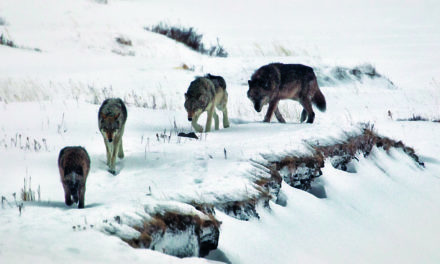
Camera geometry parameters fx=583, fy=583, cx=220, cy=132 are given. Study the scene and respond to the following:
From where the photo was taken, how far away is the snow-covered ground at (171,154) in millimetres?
4488

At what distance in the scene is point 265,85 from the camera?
386 inches

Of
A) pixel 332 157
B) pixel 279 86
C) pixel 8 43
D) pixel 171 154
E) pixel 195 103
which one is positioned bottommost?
pixel 332 157

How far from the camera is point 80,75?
1345 cm

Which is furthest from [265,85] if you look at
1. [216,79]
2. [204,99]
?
[204,99]

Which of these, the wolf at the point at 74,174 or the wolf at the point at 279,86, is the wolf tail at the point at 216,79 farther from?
the wolf at the point at 74,174

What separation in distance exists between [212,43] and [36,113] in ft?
45.4

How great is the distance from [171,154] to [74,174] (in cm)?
201

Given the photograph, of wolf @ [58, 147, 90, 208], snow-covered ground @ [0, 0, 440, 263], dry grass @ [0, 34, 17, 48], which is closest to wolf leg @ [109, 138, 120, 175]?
snow-covered ground @ [0, 0, 440, 263]

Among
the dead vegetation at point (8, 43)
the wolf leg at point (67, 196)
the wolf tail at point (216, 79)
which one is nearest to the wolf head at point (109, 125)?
the wolf leg at point (67, 196)

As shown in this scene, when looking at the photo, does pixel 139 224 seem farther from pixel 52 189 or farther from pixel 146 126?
pixel 146 126

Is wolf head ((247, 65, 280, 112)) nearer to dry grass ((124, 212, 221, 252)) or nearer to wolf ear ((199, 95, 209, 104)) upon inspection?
wolf ear ((199, 95, 209, 104))

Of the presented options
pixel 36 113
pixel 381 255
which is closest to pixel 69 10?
pixel 36 113

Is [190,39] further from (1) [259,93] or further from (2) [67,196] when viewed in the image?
(2) [67,196]

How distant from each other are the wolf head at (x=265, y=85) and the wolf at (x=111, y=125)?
3.88 meters
